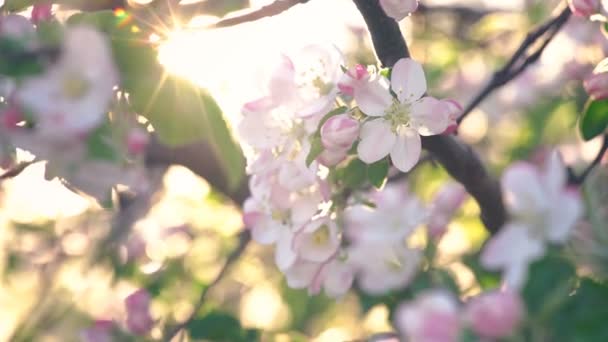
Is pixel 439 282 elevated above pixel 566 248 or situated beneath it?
situated beneath

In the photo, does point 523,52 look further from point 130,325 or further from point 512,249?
point 130,325

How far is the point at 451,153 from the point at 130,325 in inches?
24.8

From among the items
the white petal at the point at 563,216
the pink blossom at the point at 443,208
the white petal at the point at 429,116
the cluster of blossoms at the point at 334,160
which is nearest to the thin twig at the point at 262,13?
the cluster of blossoms at the point at 334,160

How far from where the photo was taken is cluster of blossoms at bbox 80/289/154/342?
1349mm

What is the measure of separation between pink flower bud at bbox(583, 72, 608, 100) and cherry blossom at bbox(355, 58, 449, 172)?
19 cm

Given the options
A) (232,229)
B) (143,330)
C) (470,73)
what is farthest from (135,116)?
(470,73)

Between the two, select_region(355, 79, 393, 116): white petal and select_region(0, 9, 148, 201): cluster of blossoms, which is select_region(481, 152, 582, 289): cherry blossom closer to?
select_region(355, 79, 393, 116): white petal

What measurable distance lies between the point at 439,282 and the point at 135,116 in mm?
565

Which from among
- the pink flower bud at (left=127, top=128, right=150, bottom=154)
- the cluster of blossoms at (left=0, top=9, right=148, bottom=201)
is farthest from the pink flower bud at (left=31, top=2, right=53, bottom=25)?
the pink flower bud at (left=127, top=128, right=150, bottom=154)

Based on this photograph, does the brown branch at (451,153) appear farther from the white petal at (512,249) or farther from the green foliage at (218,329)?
the green foliage at (218,329)

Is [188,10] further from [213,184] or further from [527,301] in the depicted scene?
[213,184]

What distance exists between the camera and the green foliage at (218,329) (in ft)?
4.09

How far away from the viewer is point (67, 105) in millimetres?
674

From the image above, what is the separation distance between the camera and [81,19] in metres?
0.72
